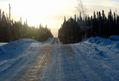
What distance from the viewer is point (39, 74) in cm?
1481

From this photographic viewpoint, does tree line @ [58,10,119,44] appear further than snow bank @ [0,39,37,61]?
Yes

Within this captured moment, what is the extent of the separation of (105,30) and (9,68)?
277ft

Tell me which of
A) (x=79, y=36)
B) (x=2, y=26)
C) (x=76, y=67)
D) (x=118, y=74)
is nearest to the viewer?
(x=118, y=74)

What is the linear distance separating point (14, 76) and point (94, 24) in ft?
282

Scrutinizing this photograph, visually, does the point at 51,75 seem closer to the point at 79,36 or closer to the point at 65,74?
the point at 65,74

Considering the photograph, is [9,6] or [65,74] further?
[9,6]

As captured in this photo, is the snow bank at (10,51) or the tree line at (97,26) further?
the tree line at (97,26)

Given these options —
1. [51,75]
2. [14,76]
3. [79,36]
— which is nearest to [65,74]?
[51,75]

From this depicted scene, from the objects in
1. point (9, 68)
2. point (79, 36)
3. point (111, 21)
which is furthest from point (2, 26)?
point (9, 68)

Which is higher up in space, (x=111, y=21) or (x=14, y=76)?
(x=111, y=21)

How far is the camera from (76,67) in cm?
1725

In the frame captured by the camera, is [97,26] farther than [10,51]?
Yes

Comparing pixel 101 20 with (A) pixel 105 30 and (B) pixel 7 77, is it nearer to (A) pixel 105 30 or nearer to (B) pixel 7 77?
(A) pixel 105 30

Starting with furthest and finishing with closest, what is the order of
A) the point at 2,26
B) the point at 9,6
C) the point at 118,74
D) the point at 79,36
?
1. the point at 79,36
2. the point at 2,26
3. the point at 9,6
4. the point at 118,74
